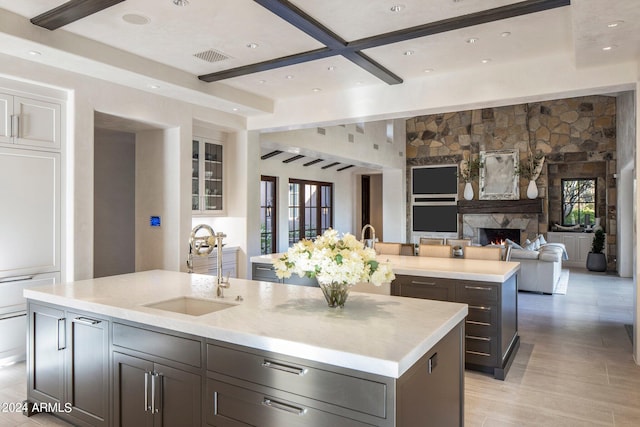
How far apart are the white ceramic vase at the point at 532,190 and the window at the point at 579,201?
1.18m

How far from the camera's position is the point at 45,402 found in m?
2.90

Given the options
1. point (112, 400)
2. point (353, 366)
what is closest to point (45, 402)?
point (112, 400)

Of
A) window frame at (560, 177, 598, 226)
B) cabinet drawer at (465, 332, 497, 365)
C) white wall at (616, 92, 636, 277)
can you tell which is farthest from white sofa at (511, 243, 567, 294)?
window frame at (560, 177, 598, 226)

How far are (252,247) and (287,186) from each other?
3935 mm

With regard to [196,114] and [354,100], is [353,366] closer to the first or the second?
[354,100]

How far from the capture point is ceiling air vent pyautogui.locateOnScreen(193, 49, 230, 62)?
4.29 meters

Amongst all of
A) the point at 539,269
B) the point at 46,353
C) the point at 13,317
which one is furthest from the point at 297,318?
the point at 539,269

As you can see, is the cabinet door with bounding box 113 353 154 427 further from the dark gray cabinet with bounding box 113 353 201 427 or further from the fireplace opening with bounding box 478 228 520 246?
the fireplace opening with bounding box 478 228 520 246

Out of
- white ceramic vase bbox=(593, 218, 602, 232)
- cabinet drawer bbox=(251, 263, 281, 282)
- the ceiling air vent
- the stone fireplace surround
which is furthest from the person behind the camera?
the stone fireplace surround

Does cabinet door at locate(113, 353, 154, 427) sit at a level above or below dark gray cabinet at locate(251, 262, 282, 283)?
below

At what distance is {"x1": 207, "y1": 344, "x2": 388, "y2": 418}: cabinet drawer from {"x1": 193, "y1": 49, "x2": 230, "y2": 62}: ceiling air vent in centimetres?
320

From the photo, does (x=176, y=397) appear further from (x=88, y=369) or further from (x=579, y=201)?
(x=579, y=201)

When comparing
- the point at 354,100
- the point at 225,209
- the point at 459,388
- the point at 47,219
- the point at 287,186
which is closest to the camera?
the point at 459,388

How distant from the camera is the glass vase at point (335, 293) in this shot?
7.63ft
